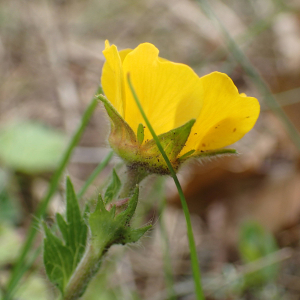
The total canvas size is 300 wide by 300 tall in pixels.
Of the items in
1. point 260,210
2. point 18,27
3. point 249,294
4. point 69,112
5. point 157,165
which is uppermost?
point 18,27

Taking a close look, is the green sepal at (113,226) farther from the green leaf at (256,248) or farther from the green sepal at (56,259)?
the green leaf at (256,248)

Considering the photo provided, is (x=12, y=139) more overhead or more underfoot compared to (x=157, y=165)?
more overhead

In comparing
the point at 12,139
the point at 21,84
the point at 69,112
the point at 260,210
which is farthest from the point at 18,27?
the point at 260,210

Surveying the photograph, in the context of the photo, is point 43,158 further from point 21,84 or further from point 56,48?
point 56,48

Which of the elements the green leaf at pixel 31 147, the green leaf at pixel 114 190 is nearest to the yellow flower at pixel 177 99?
the green leaf at pixel 114 190

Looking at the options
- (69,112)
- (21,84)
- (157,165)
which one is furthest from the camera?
(21,84)

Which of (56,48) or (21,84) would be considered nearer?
(21,84)

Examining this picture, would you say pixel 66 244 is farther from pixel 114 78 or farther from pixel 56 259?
pixel 114 78
